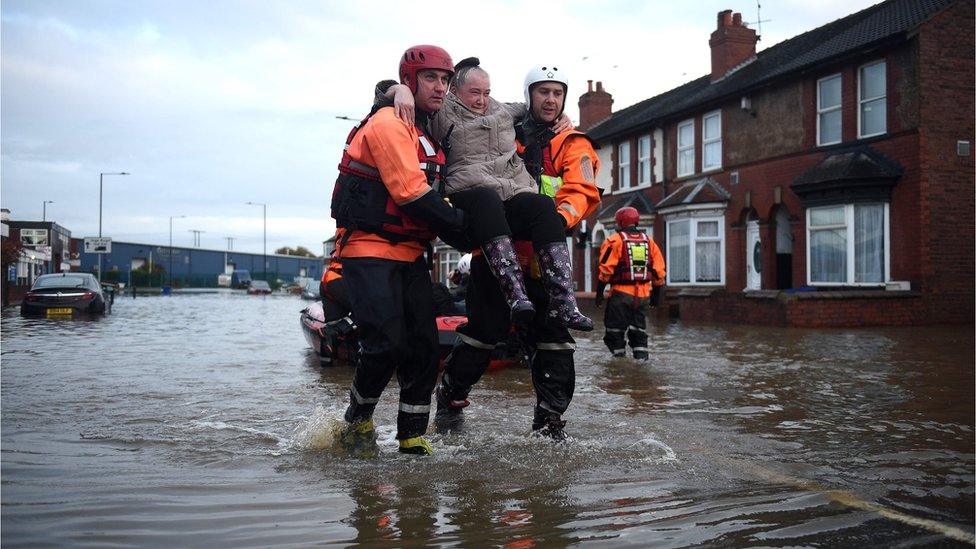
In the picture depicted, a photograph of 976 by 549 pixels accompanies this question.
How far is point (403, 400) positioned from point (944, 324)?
17.1m

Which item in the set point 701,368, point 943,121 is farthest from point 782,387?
point 943,121

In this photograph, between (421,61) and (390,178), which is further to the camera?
(421,61)

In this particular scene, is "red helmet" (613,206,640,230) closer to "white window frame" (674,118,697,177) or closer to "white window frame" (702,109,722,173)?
"white window frame" (702,109,722,173)

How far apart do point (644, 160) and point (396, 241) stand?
2696cm

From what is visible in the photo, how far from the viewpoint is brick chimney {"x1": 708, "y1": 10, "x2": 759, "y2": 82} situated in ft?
91.4

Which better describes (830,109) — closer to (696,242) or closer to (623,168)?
(696,242)

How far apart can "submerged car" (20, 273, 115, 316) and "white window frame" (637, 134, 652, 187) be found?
18194 millimetres

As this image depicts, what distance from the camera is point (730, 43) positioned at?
2786 cm

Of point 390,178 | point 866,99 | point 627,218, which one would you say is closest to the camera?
point 390,178

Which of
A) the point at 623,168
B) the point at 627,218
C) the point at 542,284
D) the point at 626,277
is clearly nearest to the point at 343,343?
the point at 626,277

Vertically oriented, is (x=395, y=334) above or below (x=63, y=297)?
above

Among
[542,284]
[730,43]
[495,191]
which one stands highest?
[730,43]

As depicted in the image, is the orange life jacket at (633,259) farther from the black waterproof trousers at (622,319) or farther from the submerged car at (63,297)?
the submerged car at (63,297)

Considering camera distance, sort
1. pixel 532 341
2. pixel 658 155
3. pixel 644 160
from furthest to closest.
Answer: pixel 644 160, pixel 658 155, pixel 532 341
